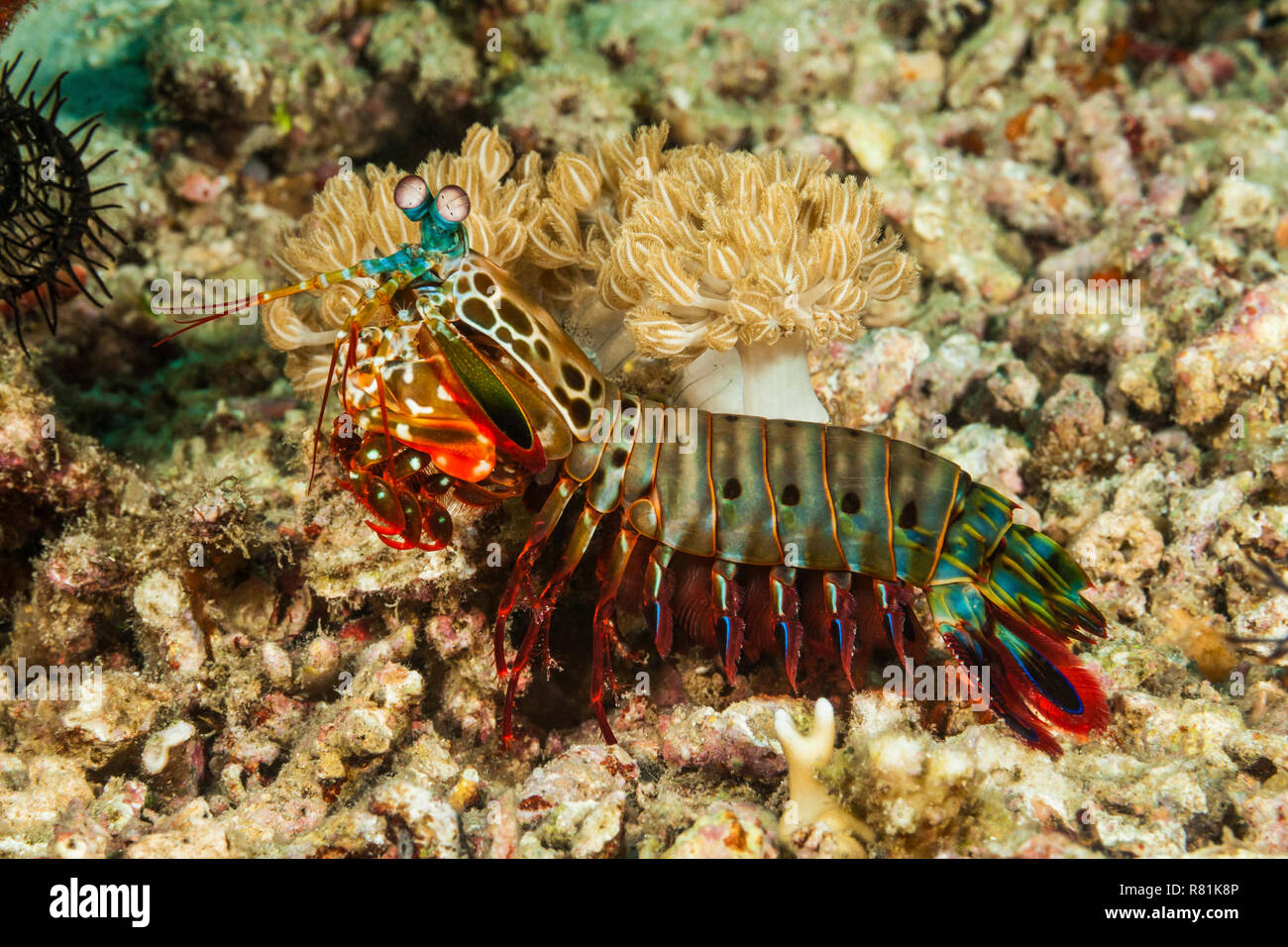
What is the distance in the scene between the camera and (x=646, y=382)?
4648 mm

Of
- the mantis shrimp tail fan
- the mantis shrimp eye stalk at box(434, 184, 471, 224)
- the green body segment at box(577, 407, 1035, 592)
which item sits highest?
the mantis shrimp eye stalk at box(434, 184, 471, 224)

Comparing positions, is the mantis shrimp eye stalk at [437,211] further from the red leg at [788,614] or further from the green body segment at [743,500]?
the red leg at [788,614]

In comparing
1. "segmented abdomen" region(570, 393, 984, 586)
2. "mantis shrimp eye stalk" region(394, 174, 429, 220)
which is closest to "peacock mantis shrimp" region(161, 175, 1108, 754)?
"segmented abdomen" region(570, 393, 984, 586)

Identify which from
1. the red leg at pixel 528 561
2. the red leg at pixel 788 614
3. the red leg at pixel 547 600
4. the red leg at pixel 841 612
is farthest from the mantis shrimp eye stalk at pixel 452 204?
the red leg at pixel 841 612

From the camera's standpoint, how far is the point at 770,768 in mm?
3641

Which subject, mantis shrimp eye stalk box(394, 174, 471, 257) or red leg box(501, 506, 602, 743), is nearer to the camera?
mantis shrimp eye stalk box(394, 174, 471, 257)

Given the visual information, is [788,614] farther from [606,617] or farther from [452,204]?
[452,204]

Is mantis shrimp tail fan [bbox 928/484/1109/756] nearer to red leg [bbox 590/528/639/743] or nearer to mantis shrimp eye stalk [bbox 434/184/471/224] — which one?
red leg [bbox 590/528/639/743]

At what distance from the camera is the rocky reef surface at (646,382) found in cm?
334

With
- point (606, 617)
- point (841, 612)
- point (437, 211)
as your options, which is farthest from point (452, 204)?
point (841, 612)

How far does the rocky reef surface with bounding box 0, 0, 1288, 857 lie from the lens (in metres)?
3.34

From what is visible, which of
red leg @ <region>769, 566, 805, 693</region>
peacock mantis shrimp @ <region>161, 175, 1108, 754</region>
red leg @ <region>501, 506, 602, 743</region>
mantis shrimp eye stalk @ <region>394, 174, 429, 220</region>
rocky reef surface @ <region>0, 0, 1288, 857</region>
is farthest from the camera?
red leg @ <region>769, 566, 805, 693</region>
